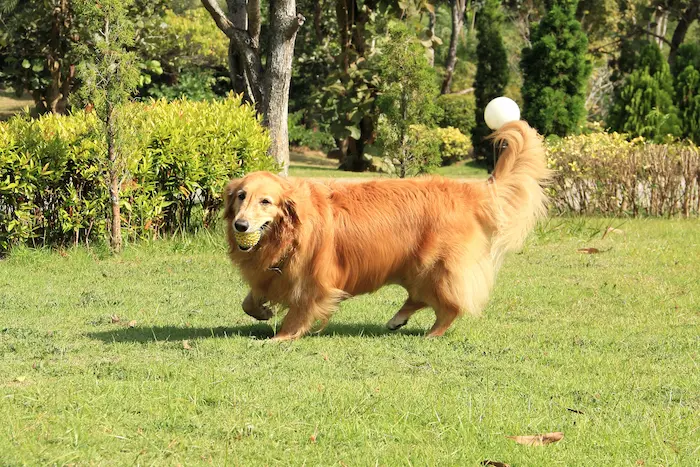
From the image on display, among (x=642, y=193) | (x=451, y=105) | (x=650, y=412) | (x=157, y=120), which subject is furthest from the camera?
(x=451, y=105)

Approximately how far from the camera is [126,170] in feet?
35.6

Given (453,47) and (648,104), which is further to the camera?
(453,47)

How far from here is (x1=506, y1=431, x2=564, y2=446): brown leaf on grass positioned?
14.7 ft

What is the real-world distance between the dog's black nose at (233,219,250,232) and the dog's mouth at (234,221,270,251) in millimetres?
154

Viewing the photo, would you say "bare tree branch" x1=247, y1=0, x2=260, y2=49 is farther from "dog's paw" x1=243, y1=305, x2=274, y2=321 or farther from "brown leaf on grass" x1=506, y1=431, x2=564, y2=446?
"brown leaf on grass" x1=506, y1=431, x2=564, y2=446

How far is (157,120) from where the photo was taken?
11.4 metres

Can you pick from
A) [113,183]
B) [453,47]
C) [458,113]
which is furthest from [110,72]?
[453,47]

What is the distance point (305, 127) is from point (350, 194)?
32101mm

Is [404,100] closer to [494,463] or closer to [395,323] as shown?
[395,323]

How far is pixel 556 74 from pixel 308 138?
43.2ft

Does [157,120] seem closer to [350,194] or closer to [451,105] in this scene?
[350,194]

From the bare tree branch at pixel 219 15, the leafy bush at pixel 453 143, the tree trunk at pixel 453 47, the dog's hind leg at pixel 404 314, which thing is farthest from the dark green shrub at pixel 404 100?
the tree trunk at pixel 453 47

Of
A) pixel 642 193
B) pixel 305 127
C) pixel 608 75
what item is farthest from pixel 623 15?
pixel 642 193

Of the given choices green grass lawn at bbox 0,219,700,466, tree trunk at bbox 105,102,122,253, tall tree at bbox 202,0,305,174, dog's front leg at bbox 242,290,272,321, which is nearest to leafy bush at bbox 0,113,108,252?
tree trunk at bbox 105,102,122,253
